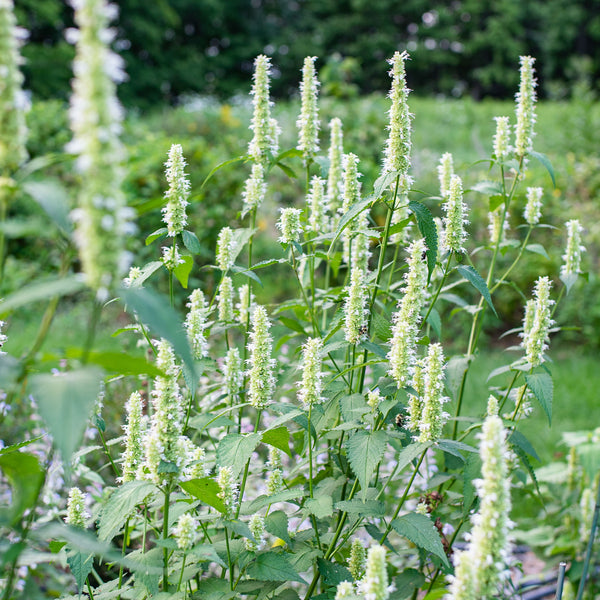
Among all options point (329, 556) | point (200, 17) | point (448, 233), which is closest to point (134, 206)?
point (448, 233)

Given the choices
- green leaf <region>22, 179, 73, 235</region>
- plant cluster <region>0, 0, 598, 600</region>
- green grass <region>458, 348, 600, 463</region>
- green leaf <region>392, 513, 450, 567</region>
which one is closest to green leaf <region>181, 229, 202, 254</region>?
plant cluster <region>0, 0, 598, 600</region>

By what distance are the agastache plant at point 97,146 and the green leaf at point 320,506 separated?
0.87m

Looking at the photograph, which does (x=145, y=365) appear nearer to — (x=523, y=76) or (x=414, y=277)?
(x=414, y=277)

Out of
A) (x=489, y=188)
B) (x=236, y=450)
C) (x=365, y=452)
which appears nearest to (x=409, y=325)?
(x=365, y=452)

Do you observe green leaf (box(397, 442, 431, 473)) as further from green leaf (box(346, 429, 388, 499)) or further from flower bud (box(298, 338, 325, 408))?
flower bud (box(298, 338, 325, 408))

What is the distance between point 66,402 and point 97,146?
38 centimetres

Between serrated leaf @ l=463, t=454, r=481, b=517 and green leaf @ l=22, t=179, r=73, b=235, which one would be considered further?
serrated leaf @ l=463, t=454, r=481, b=517

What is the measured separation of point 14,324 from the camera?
674cm

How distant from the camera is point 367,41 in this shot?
98.0ft

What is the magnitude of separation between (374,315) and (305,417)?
38cm

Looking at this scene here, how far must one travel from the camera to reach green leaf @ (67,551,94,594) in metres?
1.59

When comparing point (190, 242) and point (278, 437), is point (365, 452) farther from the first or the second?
point (190, 242)

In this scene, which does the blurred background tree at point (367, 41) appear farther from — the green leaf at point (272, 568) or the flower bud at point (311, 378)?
the green leaf at point (272, 568)

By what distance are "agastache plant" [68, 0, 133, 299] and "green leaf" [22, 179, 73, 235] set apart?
3 centimetres
